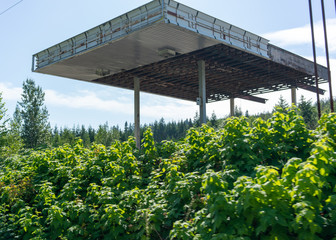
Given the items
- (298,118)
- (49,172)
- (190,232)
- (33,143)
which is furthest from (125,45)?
(33,143)

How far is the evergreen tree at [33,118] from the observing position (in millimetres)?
55188

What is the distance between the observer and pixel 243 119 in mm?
9125

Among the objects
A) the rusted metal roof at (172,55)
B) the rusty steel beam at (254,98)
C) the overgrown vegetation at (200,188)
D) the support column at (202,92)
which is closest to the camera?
the overgrown vegetation at (200,188)

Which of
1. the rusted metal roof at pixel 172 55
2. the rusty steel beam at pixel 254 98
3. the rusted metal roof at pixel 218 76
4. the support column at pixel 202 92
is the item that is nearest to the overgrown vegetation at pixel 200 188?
the rusted metal roof at pixel 172 55

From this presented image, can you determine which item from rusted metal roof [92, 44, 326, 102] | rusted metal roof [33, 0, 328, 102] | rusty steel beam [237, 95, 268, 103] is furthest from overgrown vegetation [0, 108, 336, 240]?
rusty steel beam [237, 95, 268, 103]

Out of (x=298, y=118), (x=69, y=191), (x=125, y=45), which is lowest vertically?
(x=69, y=191)

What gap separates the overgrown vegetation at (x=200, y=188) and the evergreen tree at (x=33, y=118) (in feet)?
146

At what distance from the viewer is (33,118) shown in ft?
183

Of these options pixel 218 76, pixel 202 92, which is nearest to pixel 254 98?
pixel 218 76

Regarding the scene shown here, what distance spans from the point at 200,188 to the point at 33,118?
5498 cm

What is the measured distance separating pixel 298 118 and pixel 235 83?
31118 mm

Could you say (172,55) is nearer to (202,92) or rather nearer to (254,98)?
(202,92)

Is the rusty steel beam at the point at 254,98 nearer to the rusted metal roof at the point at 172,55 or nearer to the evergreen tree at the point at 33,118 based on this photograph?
the rusted metal roof at the point at 172,55

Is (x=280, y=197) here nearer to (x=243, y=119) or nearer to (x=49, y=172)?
(x=243, y=119)
